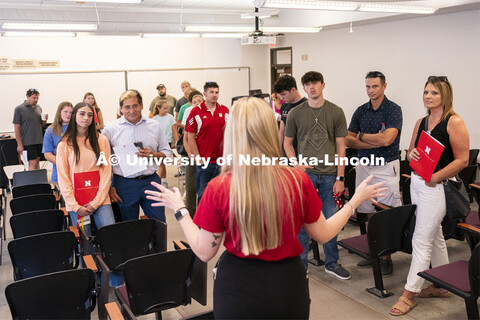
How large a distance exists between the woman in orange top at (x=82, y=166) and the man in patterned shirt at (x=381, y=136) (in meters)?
2.27

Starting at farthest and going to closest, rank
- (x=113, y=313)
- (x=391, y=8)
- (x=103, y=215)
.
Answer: (x=391, y=8) → (x=103, y=215) → (x=113, y=313)

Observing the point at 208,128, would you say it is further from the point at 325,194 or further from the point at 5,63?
the point at 5,63

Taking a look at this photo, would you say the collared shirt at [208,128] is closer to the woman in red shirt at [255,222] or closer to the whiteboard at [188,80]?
the woman in red shirt at [255,222]

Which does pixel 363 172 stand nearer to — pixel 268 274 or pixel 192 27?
pixel 268 274

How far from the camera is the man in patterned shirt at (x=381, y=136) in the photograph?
4094 mm

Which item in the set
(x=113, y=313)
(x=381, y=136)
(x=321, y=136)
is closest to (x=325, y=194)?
(x=321, y=136)

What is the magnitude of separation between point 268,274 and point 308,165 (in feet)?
7.65

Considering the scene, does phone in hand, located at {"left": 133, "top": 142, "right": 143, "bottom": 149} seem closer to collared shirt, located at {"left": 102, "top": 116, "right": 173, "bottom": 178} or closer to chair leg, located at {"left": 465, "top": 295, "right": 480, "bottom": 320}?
collared shirt, located at {"left": 102, "top": 116, "right": 173, "bottom": 178}

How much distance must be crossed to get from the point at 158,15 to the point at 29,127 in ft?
12.1

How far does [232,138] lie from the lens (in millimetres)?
1667

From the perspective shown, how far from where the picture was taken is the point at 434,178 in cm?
319

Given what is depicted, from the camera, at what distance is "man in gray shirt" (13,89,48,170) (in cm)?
780

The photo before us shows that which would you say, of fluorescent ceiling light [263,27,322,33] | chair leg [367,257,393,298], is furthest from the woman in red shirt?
fluorescent ceiling light [263,27,322,33]

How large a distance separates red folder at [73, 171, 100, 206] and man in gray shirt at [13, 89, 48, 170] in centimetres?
470
